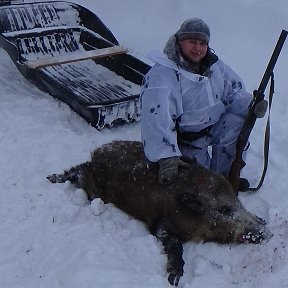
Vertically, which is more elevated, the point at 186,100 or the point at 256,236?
the point at 186,100


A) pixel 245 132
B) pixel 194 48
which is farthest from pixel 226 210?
Answer: pixel 194 48

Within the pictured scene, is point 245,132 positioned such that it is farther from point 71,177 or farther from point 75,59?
point 75,59

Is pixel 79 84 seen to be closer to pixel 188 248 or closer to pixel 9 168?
pixel 9 168

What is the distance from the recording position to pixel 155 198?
4191 millimetres

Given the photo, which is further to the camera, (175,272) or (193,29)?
(193,29)

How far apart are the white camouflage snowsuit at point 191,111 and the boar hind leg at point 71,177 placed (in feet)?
2.32

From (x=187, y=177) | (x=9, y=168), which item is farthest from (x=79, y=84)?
(x=187, y=177)

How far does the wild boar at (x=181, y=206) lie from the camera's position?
4.09m

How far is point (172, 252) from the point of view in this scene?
397 cm

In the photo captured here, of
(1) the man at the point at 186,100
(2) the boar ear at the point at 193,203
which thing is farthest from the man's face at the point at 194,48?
(2) the boar ear at the point at 193,203

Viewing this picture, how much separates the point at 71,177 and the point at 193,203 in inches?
48.1

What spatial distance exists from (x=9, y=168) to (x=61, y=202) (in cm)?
78

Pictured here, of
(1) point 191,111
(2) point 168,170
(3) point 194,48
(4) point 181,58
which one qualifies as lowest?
(2) point 168,170

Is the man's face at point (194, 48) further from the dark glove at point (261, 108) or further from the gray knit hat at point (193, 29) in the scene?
the dark glove at point (261, 108)
